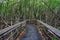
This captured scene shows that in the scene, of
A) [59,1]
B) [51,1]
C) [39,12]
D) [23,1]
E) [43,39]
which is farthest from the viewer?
[39,12]

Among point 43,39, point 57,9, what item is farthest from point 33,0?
point 43,39

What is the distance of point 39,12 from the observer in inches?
1049

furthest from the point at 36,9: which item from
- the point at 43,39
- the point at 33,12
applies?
the point at 43,39

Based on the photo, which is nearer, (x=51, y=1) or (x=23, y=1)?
(x=51, y=1)

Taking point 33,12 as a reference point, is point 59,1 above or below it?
above

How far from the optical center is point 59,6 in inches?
779

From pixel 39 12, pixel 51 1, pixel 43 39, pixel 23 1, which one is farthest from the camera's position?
pixel 39 12

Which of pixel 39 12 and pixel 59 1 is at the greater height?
pixel 59 1

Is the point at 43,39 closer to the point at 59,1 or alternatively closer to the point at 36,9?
the point at 59,1

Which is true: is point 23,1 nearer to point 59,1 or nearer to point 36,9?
point 36,9

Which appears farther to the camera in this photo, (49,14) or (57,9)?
(49,14)

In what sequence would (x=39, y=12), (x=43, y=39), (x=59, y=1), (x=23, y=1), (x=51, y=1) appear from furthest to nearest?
(x=39, y=12) → (x=23, y=1) → (x=51, y=1) → (x=59, y=1) → (x=43, y=39)

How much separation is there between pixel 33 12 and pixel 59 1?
8.97m

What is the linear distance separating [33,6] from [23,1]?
136 inches
